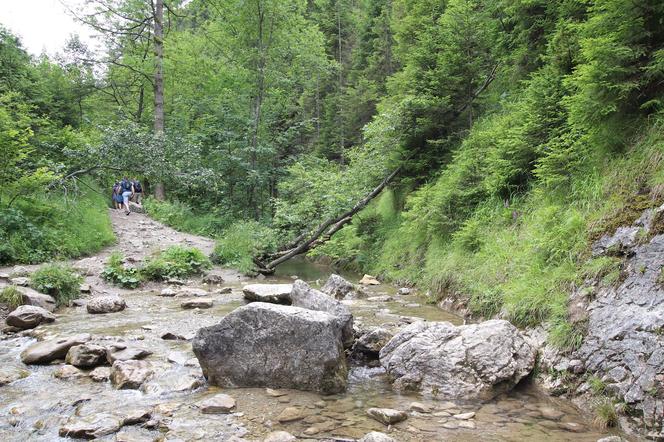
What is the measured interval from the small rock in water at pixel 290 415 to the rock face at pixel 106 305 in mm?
5543

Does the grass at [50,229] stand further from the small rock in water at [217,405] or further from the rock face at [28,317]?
the small rock in water at [217,405]

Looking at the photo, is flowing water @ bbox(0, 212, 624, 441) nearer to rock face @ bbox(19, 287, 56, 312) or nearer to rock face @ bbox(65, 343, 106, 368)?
rock face @ bbox(65, 343, 106, 368)

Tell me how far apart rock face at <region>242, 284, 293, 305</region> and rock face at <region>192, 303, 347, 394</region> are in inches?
117

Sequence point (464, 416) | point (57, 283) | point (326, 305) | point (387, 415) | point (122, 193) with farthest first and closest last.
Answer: point (122, 193) → point (57, 283) → point (326, 305) → point (464, 416) → point (387, 415)

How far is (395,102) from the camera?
13914 mm

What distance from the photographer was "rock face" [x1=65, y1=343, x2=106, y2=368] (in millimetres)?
5523

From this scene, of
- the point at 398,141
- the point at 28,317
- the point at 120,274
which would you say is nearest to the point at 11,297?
the point at 28,317

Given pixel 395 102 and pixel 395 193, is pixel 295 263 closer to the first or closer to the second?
pixel 395 193

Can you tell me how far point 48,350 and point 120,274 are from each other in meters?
5.71

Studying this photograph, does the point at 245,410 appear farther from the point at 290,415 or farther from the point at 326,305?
the point at 326,305

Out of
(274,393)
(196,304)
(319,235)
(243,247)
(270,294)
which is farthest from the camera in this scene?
(319,235)

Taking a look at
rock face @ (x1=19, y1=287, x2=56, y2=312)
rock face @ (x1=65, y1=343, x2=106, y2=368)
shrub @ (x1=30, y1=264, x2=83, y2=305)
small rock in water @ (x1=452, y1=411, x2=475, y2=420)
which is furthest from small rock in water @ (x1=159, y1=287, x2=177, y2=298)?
small rock in water @ (x1=452, y1=411, x2=475, y2=420)

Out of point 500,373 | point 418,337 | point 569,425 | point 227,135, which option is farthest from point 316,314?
point 227,135

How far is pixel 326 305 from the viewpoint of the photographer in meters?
6.90
